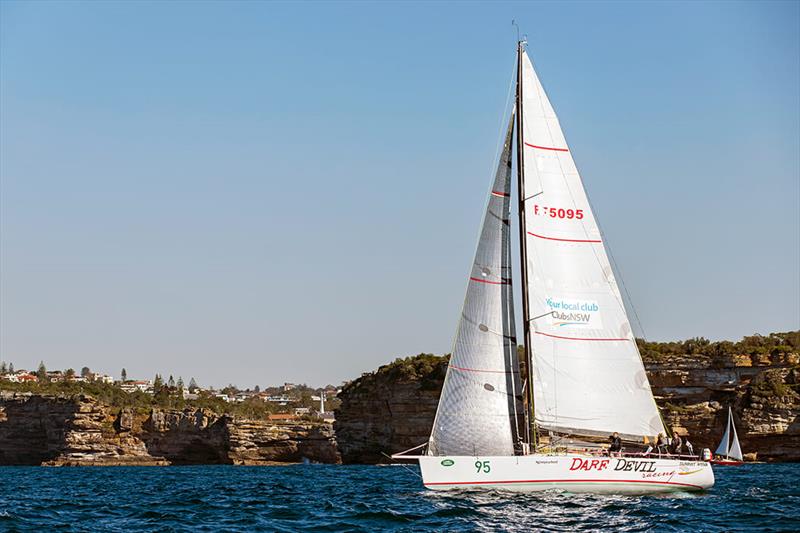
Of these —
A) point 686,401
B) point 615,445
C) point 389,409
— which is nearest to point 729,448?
point 686,401

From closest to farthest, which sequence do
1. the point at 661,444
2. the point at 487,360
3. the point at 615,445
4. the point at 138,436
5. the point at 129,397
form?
1. the point at 615,445
2. the point at 661,444
3. the point at 487,360
4. the point at 138,436
5. the point at 129,397

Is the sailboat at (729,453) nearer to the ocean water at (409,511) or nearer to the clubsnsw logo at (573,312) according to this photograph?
the ocean water at (409,511)

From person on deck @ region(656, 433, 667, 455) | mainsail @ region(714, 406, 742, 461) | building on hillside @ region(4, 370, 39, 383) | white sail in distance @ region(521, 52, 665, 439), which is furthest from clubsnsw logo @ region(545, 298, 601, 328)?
building on hillside @ region(4, 370, 39, 383)

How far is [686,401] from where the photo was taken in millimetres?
61438

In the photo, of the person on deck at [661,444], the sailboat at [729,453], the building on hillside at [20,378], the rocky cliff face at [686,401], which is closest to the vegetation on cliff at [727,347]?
the rocky cliff face at [686,401]

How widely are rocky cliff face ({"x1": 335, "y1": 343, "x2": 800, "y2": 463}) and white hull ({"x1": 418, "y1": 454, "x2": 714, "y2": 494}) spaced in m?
35.0

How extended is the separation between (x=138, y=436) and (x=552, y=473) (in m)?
62.0

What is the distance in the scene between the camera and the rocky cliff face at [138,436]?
7481cm

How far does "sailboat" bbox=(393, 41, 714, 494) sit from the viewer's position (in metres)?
25.6

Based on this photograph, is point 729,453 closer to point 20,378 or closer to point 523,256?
point 523,256

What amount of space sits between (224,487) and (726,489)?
1881cm

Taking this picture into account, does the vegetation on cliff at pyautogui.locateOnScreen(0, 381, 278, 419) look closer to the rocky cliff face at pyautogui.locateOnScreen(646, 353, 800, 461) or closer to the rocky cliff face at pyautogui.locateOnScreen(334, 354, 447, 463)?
the rocky cliff face at pyautogui.locateOnScreen(334, 354, 447, 463)

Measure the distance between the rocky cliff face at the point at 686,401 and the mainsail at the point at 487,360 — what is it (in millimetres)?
35901

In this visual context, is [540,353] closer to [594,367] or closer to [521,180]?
[594,367]
